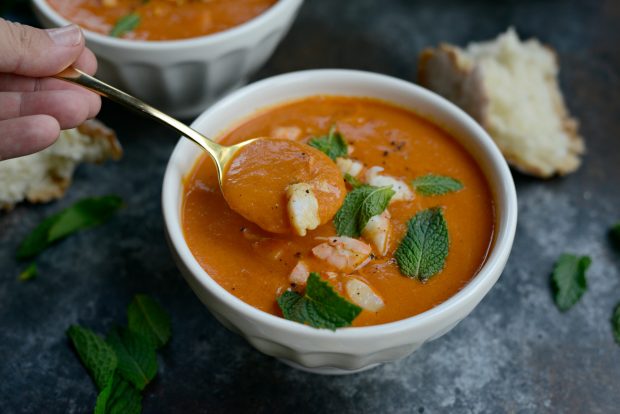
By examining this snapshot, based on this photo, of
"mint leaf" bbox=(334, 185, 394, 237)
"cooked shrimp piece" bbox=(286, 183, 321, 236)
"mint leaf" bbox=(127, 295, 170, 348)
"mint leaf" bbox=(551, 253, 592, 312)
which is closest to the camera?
"cooked shrimp piece" bbox=(286, 183, 321, 236)

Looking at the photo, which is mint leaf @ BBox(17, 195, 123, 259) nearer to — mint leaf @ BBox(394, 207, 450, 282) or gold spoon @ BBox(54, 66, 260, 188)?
gold spoon @ BBox(54, 66, 260, 188)

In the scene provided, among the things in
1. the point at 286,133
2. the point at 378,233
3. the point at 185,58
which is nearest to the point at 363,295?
the point at 378,233

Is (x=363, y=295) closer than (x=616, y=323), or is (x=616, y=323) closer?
(x=363, y=295)

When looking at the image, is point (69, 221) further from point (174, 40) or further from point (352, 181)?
point (352, 181)

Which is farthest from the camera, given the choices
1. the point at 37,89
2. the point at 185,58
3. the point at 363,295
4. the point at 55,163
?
the point at 55,163

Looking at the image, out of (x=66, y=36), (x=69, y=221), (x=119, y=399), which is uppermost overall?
(x=66, y=36)

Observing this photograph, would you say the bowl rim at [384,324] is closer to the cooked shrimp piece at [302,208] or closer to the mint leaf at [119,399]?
the cooked shrimp piece at [302,208]

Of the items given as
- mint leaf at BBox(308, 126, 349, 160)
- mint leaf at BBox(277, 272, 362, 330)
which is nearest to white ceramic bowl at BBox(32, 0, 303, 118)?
mint leaf at BBox(308, 126, 349, 160)

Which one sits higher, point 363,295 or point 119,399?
point 363,295
